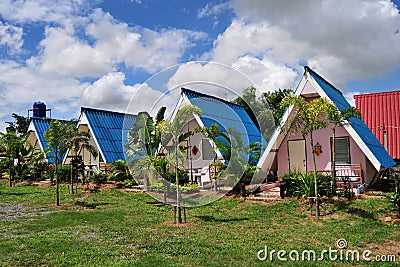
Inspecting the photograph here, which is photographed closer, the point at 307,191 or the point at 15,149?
the point at 307,191

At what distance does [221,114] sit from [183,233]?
6.04 metres

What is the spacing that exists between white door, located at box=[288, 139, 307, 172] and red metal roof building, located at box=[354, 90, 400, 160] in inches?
219

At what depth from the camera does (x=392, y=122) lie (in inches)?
832

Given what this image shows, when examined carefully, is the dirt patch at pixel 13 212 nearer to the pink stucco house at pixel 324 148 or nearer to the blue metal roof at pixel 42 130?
the pink stucco house at pixel 324 148

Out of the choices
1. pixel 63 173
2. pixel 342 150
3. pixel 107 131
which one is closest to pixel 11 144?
pixel 63 173

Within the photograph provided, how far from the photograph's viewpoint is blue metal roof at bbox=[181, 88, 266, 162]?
526 inches

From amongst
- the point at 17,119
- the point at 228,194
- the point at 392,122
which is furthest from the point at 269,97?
the point at 17,119

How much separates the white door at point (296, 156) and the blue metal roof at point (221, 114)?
1.80m

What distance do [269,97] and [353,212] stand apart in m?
21.3

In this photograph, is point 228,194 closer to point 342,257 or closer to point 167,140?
point 167,140

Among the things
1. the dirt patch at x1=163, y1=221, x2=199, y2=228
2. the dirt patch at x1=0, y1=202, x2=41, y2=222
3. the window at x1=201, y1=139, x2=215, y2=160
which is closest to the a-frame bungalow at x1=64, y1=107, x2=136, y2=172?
the window at x1=201, y1=139, x2=215, y2=160

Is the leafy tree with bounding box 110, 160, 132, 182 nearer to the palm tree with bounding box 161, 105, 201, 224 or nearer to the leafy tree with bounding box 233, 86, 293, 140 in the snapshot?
the leafy tree with bounding box 233, 86, 293, 140

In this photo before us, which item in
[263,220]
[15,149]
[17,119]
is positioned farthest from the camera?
[17,119]

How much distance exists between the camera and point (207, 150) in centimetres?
1895
